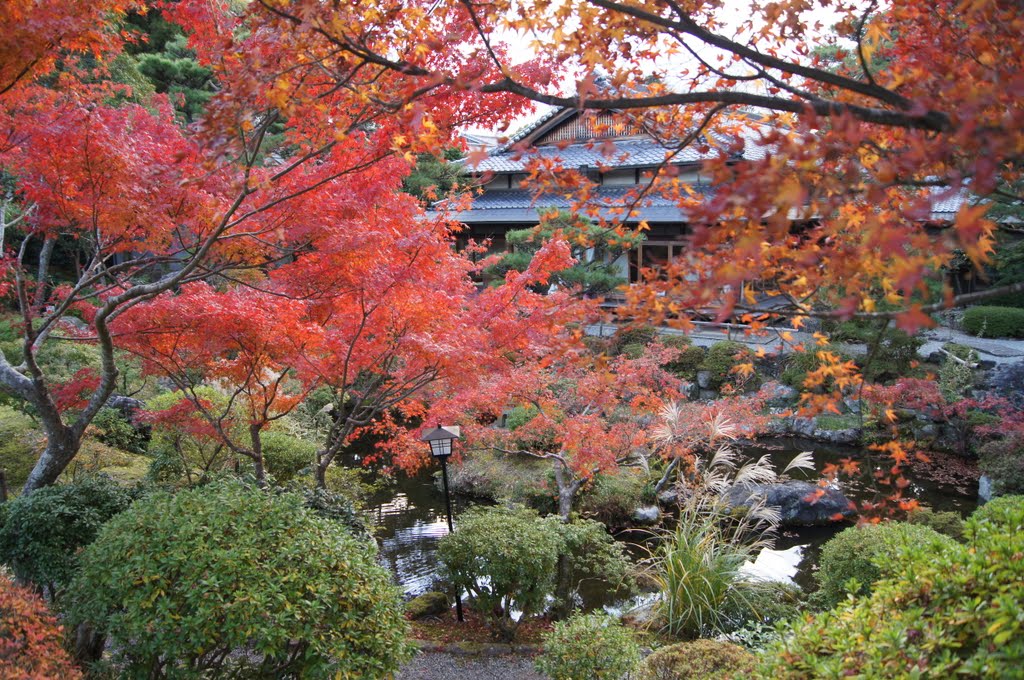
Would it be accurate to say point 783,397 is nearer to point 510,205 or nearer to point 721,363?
point 721,363

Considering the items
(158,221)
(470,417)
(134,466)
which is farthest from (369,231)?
(134,466)

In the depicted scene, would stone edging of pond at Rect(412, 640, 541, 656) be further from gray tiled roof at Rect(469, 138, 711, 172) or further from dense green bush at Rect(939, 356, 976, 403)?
gray tiled roof at Rect(469, 138, 711, 172)

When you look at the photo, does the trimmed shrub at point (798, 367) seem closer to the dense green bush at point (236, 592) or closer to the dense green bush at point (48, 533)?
the dense green bush at point (236, 592)

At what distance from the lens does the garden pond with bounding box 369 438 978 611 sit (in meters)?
7.88

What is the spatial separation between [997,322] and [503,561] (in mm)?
12657

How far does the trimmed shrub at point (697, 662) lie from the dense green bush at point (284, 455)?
19.4 feet

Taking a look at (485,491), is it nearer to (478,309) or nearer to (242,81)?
(478,309)

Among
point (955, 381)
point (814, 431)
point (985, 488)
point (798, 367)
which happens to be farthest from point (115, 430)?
point (955, 381)

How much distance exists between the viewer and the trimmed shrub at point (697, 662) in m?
4.14

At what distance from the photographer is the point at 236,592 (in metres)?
3.51

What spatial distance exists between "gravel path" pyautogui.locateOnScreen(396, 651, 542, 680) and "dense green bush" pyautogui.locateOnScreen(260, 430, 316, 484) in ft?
13.8

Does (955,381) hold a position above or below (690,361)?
above

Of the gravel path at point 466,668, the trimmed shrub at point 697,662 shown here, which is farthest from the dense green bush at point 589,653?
the gravel path at point 466,668

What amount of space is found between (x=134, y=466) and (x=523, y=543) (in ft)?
18.3
